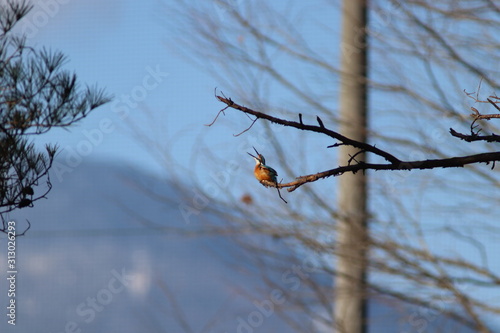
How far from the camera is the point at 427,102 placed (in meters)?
4.34

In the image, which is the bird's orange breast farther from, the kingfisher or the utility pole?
the utility pole

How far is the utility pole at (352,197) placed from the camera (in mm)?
4477

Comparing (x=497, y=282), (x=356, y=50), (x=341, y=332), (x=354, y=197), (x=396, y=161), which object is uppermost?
(x=356, y=50)

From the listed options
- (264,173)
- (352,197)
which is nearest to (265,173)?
(264,173)

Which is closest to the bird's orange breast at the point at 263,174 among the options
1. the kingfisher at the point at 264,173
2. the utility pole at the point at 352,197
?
the kingfisher at the point at 264,173

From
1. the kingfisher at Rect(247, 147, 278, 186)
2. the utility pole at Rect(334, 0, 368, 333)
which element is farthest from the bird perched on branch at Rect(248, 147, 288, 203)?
the utility pole at Rect(334, 0, 368, 333)

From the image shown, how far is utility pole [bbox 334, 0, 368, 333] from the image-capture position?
448 centimetres

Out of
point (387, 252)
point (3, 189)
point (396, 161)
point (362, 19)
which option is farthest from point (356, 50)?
point (396, 161)

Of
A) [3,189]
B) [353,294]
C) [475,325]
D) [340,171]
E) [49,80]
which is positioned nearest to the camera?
[340,171]

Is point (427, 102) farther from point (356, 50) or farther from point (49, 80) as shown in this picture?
point (49, 80)

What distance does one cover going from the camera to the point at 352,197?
4.57m

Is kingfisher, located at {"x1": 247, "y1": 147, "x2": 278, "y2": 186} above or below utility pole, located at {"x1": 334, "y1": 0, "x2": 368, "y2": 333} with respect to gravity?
below

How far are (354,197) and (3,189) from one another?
2.73 m

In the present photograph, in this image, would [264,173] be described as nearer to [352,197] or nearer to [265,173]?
[265,173]
